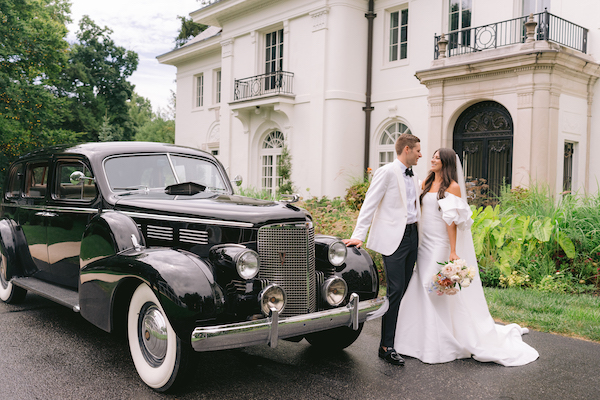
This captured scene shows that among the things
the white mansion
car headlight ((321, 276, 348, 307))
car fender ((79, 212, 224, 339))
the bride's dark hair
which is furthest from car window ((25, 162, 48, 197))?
the white mansion

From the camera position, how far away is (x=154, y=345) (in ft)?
12.7

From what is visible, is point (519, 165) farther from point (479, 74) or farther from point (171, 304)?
point (171, 304)

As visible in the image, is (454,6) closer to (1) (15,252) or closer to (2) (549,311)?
(2) (549,311)

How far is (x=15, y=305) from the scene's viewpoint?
638cm

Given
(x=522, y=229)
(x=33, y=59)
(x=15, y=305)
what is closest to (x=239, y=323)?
(x=15, y=305)

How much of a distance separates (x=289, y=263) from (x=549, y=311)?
3.70 metres

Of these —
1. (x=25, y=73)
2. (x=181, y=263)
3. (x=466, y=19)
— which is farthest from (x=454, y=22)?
(x=25, y=73)

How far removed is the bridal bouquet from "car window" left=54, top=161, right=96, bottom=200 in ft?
11.3

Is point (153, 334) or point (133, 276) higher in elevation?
point (133, 276)

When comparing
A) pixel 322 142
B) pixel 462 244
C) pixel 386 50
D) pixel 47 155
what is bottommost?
pixel 462 244

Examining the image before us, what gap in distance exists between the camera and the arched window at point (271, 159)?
1889cm

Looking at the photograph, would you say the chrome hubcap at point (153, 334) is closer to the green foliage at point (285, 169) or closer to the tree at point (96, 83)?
the green foliage at point (285, 169)

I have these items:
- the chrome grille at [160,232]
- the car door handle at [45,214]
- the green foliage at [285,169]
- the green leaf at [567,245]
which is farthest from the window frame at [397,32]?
the chrome grille at [160,232]

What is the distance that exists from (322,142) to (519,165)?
653cm
